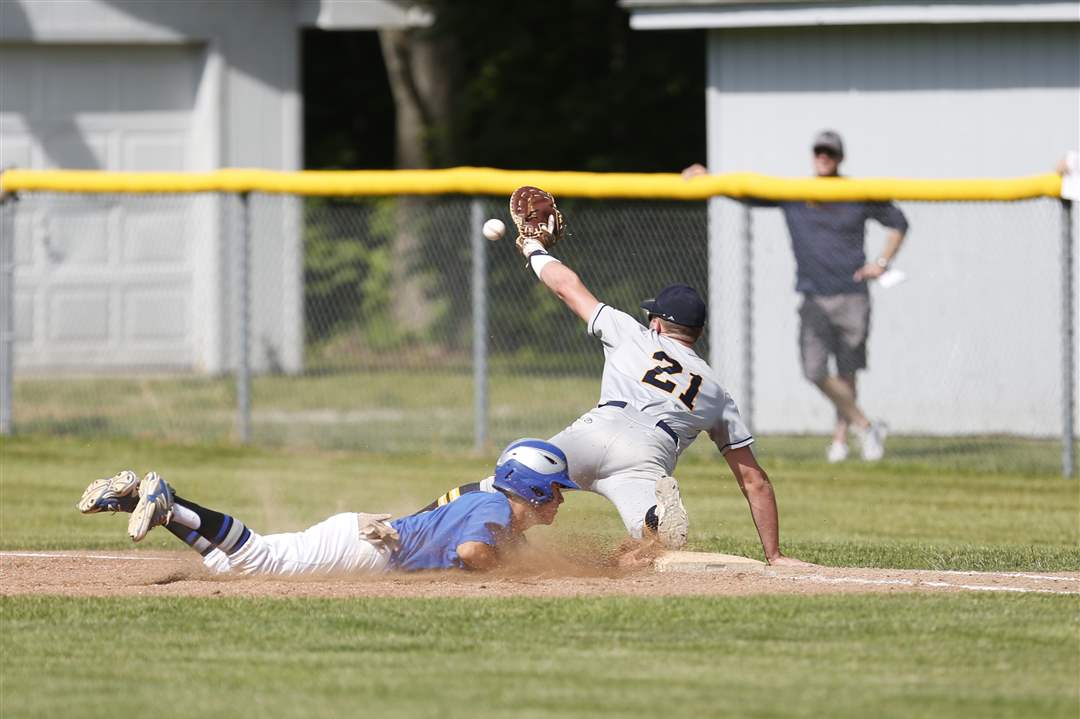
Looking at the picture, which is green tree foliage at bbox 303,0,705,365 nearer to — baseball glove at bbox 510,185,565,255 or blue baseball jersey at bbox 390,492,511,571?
baseball glove at bbox 510,185,565,255

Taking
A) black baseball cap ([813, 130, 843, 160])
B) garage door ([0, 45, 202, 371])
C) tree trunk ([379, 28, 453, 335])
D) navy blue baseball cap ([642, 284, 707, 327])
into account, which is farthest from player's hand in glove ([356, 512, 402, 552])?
tree trunk ([379, 28, 453, 335])

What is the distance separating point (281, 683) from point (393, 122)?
19.7 meters

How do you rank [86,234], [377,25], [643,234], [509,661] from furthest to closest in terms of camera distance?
[377,25] → [86,234] → [643,234] → [509,661]

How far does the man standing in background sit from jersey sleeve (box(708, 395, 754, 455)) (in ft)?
16.2

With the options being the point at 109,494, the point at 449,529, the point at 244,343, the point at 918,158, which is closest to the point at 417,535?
the point at 449,529

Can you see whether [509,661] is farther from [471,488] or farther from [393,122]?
[393,122]

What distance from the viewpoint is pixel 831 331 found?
1377 cm

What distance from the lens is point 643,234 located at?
1490 cm

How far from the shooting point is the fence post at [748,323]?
13.8m

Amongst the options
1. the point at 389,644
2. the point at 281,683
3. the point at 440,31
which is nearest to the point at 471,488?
the point at 389,644

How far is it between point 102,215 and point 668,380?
1063 centimetres

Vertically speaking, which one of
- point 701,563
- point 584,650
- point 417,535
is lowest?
point 584,650

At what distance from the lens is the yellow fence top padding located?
43.9 feet

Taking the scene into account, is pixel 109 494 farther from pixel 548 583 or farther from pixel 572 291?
pixel 572 291
